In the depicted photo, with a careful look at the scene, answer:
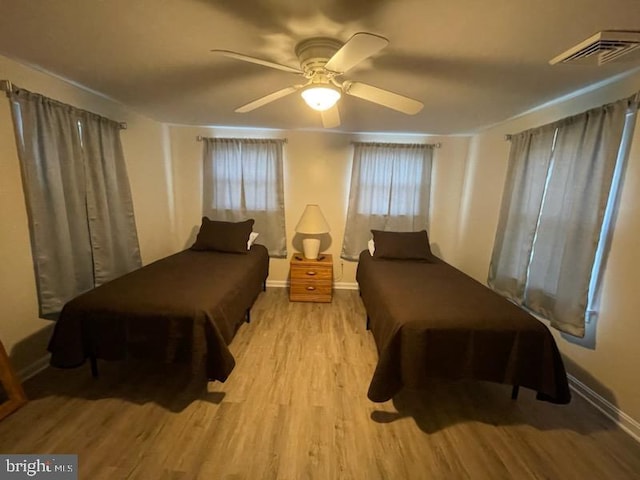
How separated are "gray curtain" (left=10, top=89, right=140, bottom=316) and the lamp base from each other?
1935mm

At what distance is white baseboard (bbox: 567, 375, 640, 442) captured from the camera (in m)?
1.61

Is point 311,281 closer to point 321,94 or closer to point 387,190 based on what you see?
point 387,190

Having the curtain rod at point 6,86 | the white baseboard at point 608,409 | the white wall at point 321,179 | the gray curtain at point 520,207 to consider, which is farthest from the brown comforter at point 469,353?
the curtain rod at point 6,86

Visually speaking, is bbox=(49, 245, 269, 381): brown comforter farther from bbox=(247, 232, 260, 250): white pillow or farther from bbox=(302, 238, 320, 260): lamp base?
bbox=(302, 238, 320, 260): lamp base

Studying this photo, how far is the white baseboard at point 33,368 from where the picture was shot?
6.28 ft

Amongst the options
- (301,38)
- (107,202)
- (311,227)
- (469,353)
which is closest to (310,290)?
(311,227)

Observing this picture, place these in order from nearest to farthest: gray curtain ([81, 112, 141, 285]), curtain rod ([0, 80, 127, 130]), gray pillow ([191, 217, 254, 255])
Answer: curtain rod ([0, 80, 127, 130])
gray curtain ([81, 112, 141, 285])
gray pillow ([191, 217, 254, 255])

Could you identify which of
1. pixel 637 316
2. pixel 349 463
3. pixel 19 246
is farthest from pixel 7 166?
pixel 637 316

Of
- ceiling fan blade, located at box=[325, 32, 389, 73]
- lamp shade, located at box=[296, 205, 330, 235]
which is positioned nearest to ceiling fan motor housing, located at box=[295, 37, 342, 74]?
ceiling fan blade, located at box=[325, 32, 389, 73]

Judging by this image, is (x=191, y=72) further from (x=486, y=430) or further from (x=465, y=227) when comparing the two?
(x=465, y=227)

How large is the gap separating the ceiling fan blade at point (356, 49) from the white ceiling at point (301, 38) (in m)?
0.16

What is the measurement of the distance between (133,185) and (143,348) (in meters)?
2.01

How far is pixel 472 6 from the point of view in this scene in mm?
1169

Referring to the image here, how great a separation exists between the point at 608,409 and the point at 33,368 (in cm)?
385
